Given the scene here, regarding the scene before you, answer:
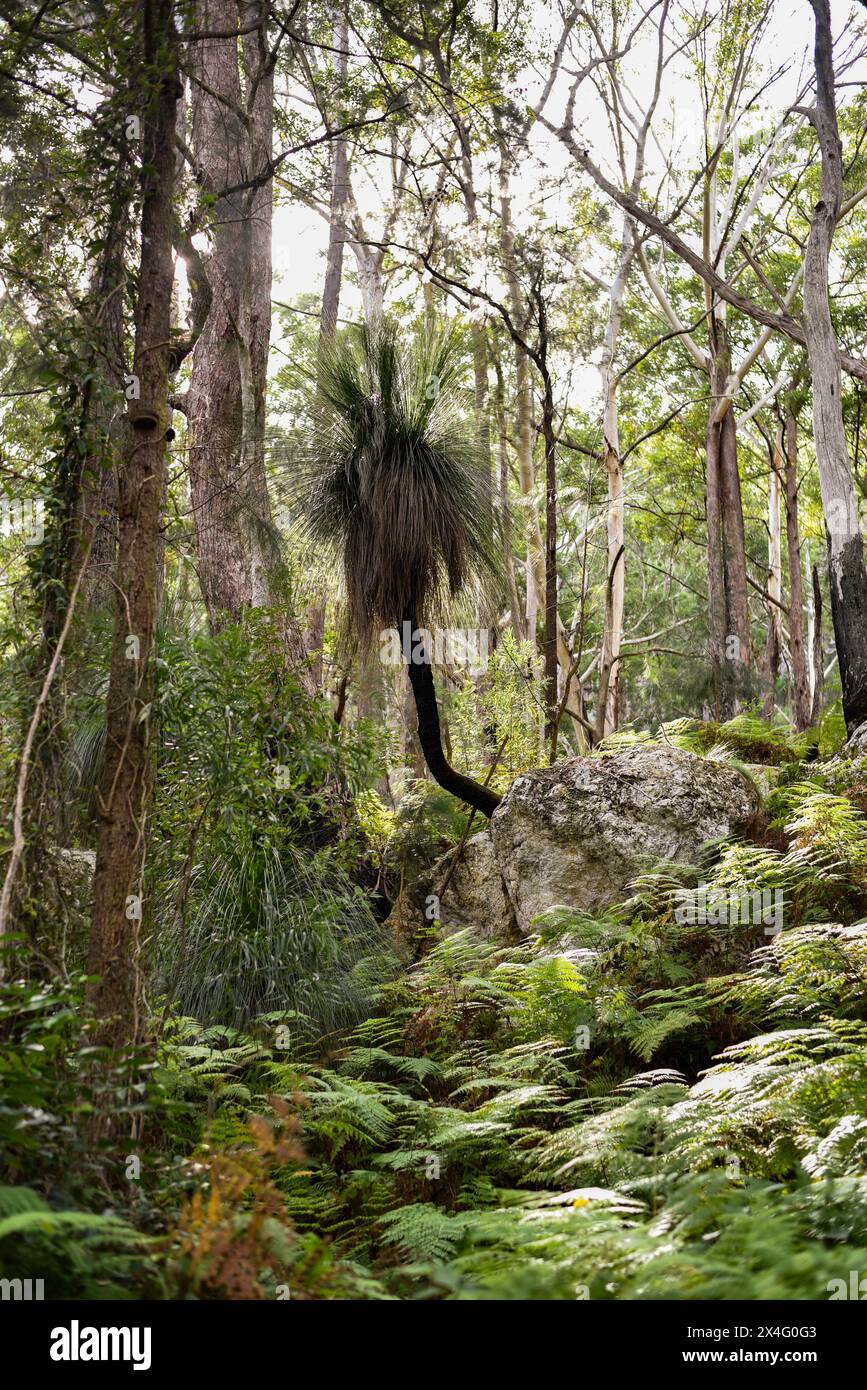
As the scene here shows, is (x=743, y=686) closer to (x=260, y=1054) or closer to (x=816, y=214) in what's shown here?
(x=816, y=214)

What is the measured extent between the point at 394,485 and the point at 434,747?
7.06 ft

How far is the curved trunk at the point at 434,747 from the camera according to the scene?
28.8 ft

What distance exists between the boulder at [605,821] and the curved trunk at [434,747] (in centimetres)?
109

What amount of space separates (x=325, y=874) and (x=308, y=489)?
3.18 metres

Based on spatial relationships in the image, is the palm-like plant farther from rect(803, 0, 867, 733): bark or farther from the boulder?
rect(803, 0, 867, 733): bark

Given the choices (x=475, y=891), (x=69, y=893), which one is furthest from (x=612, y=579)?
(x=69, y=893)

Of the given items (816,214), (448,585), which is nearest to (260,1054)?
(448,585)

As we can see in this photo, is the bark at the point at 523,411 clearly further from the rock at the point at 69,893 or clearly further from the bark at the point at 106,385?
the rock at the point at 69,893

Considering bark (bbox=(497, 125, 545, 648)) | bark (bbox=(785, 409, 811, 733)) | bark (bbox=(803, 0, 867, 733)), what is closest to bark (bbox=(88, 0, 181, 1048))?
bark (bbox=(803, 0, 867, 733))

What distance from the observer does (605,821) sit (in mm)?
7355

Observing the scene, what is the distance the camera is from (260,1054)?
16.5 ft

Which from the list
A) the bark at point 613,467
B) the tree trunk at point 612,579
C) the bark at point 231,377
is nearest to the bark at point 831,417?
the tree trunk at point 612,579

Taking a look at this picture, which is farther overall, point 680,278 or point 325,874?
point 680,278

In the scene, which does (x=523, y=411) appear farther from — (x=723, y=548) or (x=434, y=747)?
(x=434, y=747)
